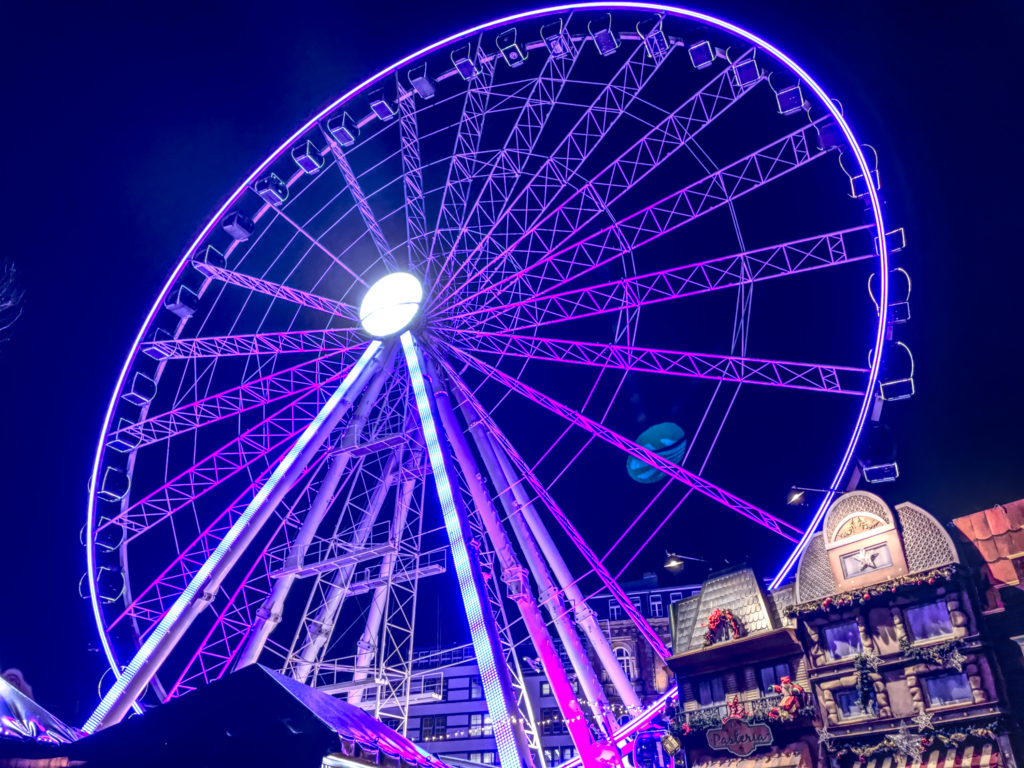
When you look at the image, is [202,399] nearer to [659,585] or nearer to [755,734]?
[755,734]

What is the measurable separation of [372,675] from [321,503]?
6.63 m

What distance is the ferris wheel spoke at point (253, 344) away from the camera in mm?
21406

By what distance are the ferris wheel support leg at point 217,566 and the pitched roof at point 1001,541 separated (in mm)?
15529

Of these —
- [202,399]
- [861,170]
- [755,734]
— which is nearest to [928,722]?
[755,734]

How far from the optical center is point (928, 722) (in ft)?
56.6

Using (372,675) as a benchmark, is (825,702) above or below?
below

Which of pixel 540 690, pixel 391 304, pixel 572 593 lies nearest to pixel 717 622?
pixel 572 593

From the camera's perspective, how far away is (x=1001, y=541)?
1767 cm

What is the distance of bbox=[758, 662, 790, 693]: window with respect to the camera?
20578 mm

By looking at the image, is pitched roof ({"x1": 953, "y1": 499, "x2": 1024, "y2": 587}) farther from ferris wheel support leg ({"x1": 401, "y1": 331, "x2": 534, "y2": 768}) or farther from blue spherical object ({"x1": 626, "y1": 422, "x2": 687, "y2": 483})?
blue spherical object ({"x1": 626, "y1": 422, "x2": 687, "y2": 483})

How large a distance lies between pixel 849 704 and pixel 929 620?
2.91 m

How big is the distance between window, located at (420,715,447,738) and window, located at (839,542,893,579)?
42569 millimetres

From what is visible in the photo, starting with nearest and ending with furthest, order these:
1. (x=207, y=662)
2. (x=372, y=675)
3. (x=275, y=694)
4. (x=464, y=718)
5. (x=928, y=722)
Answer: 1. (x=275, y=694)
2. (x=928, y=722)
3. (x=207, y=662)
4. (x=372, y=675)
5. (x=464, y=718)

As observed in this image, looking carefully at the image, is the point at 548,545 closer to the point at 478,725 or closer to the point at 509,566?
the point at 509,566
